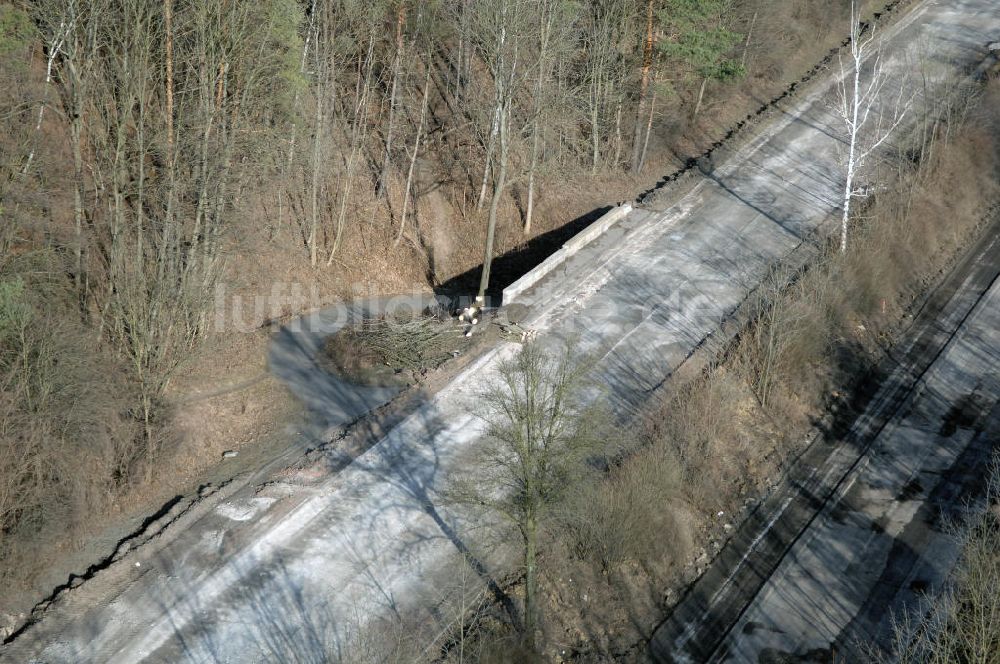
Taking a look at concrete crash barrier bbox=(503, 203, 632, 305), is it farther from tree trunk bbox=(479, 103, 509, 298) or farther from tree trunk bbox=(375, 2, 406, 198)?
tree trunk bbox=(375, 2, 406, 198)

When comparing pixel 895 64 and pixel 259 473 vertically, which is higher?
pixel 895 64

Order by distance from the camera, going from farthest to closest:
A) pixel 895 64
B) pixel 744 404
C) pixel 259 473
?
pixel 895 64 → pixel 744 404 → pixel 259 473

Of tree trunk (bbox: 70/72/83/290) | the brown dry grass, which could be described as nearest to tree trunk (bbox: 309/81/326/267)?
tree trunk (bbox: 70/72/83/290)

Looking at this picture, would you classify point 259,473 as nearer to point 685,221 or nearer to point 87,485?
Result: point 87,485

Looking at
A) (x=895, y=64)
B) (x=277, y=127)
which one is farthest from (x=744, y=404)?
(x=895, y=64)

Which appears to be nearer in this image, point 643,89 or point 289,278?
point 289,278

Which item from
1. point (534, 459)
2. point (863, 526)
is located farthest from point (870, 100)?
point (534, 459)

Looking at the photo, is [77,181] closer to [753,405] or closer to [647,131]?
[753,405]
